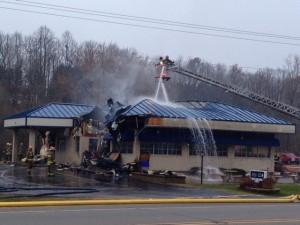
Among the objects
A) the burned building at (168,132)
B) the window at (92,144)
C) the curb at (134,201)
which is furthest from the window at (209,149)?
the curb at (134,201)

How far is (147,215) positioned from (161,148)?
20348 millimetres

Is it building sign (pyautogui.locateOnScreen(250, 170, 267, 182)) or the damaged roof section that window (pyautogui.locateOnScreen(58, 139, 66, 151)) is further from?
building sign (pyautogui.locateOnScreen(250, 170, 267, 182))

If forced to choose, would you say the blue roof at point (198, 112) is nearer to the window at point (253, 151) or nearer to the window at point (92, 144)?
the window at point (253, 151)

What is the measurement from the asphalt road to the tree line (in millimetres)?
32853

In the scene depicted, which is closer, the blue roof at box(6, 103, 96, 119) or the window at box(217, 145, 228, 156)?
the window at box(217, 145, 228, 156)

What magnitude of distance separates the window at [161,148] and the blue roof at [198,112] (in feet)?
6.43

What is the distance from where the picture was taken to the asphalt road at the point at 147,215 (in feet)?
43.3

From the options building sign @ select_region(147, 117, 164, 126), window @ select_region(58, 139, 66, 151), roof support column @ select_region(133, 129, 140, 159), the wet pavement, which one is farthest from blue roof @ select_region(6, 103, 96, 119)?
the wet pavement

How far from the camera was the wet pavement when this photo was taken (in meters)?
20.6

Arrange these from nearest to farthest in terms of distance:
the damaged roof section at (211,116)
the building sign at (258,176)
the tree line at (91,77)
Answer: the building sign at (258,176) → the damaged roof section at (211,116) → the tree line at (91,77)

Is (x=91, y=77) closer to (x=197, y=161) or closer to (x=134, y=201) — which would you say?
(x=197, y=161)

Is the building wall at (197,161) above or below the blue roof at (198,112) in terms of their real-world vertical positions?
below

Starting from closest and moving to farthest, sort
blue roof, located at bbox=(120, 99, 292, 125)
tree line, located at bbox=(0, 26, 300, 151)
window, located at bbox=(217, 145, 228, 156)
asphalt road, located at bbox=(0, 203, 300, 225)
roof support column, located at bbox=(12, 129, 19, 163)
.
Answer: asphalt road, located at bbox=(0, 203, 300, 225), blue roof, located at bbox=(120, 99, 292, 125), window, located at bbox=(217, 145, 228, 156), roof support column, located at bbox=(12, 129, 19, 163), tree line, located at bbox=(0, 26, 300, 151)

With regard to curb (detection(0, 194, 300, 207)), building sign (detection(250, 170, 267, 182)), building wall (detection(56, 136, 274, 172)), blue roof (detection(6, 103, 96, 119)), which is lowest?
curb (detection(0, 194, 300, 207))
